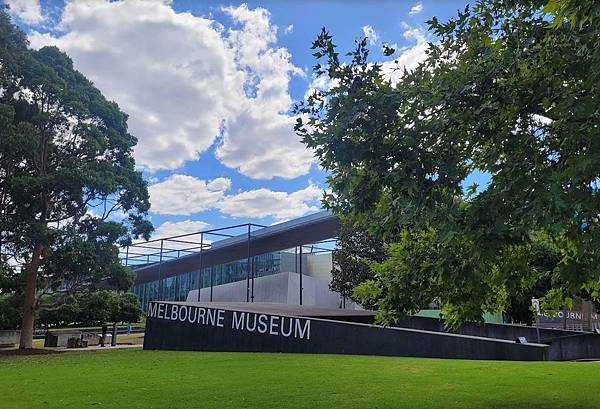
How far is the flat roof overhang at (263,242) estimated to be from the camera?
3310 centimetres

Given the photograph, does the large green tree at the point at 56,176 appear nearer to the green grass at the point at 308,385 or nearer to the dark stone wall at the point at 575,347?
the green grass at the point at 308,385

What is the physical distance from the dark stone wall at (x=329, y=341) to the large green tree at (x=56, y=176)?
13.8ft

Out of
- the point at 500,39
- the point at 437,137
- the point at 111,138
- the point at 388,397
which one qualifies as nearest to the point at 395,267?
the point at 388,397

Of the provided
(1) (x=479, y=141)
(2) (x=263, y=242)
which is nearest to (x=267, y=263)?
(2) (x=263, y=242)

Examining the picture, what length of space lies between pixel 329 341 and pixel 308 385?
7.46 m

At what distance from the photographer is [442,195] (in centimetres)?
502

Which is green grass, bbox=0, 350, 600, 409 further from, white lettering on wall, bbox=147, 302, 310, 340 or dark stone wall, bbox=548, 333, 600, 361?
dark stone wall, bbox=548, 333, 600, 361

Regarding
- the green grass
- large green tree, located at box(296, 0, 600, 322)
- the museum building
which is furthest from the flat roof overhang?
large green tree, located at box(296, 0, 600, 322)

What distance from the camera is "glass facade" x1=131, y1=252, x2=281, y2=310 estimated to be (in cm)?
4884

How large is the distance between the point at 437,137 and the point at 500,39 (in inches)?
64.8

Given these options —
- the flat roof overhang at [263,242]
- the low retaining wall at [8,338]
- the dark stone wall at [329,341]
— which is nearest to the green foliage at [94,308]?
the low retaining wall at [8,338]

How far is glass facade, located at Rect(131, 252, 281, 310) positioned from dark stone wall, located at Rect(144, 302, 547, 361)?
75.7 ft

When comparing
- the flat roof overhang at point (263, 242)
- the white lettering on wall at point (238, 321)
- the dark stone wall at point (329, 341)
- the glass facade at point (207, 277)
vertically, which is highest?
the flat roof overhang at point (263, 242)

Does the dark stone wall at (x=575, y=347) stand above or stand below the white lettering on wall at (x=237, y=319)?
below
